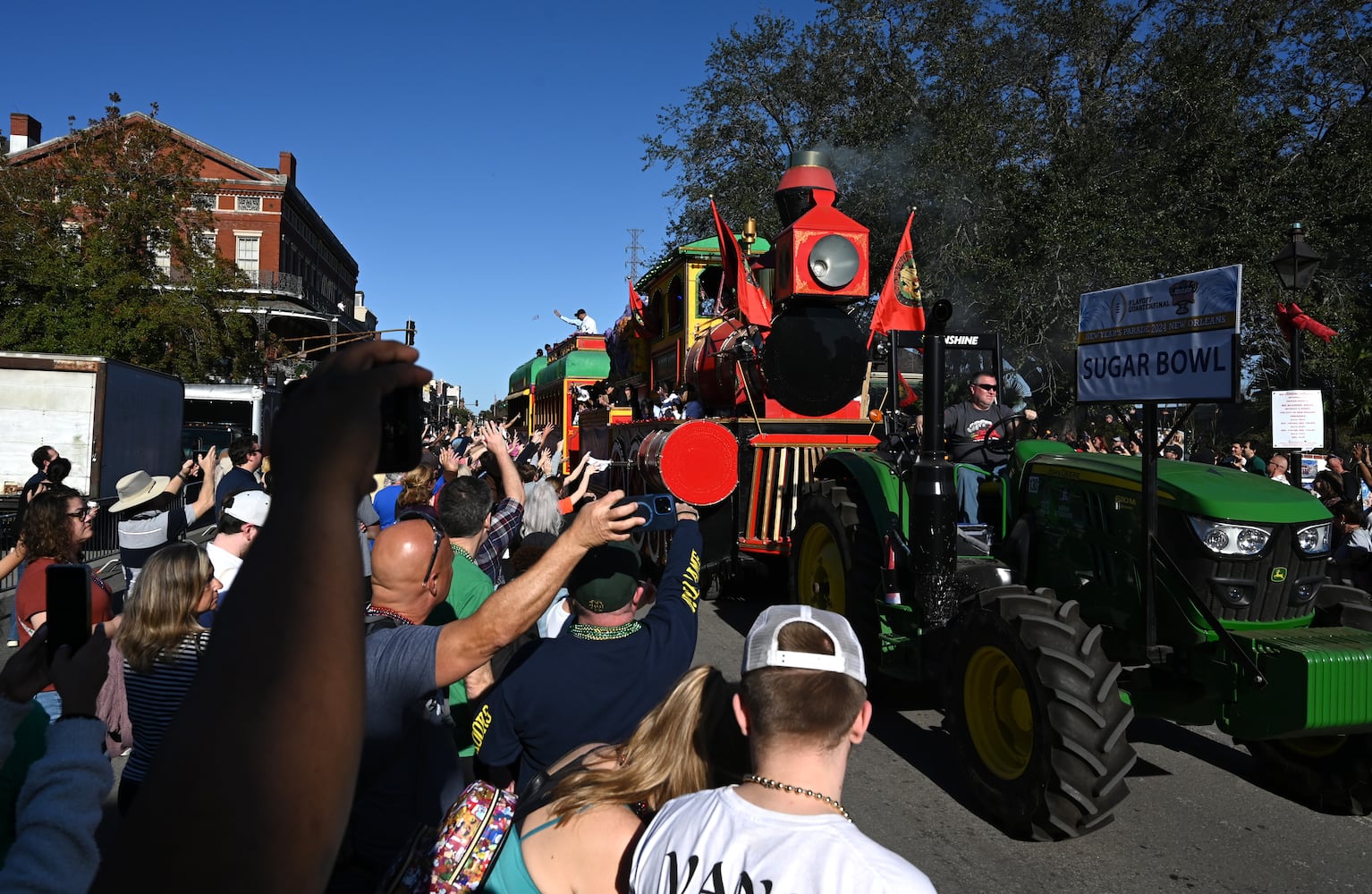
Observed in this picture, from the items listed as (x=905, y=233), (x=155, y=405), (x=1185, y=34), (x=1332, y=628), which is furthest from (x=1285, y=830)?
(x=1185, y=34)

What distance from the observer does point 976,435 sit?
22.3ft

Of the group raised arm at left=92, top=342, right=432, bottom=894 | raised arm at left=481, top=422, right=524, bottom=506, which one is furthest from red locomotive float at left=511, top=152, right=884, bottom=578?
raised arm at left=92, top=342, right=432, bottom=894

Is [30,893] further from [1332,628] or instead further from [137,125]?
[137,125]

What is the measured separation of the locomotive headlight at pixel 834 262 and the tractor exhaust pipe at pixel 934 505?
9.57ft

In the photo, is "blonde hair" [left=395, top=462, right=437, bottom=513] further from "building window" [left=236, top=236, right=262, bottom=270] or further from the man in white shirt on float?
"building window" [left=236, top=236, right=262, bottom=270]

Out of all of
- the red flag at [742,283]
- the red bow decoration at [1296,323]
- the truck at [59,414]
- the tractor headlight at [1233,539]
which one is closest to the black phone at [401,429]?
the tractor headlight at [1233,539]

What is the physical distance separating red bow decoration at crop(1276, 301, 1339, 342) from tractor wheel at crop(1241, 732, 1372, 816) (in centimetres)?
500

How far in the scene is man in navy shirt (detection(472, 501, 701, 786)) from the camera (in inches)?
99.3

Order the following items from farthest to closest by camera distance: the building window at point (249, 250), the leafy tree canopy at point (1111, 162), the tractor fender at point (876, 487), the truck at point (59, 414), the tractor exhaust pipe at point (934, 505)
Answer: the building window at point (249, 250), the leafy tree canopy at point (1111, 162), the truck at point (59, 414), the tractor fender at point (876, 487), the tractor exhaust pipe at point (934, 505)

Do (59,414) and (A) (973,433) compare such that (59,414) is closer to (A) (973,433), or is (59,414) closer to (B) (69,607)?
(A) (973,433)

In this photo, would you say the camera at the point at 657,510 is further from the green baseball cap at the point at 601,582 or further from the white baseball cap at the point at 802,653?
the white baseball cap at the point at 802,653

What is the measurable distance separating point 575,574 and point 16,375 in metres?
13.4

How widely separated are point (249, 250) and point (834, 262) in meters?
44.7

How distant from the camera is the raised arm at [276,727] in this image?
60cm
